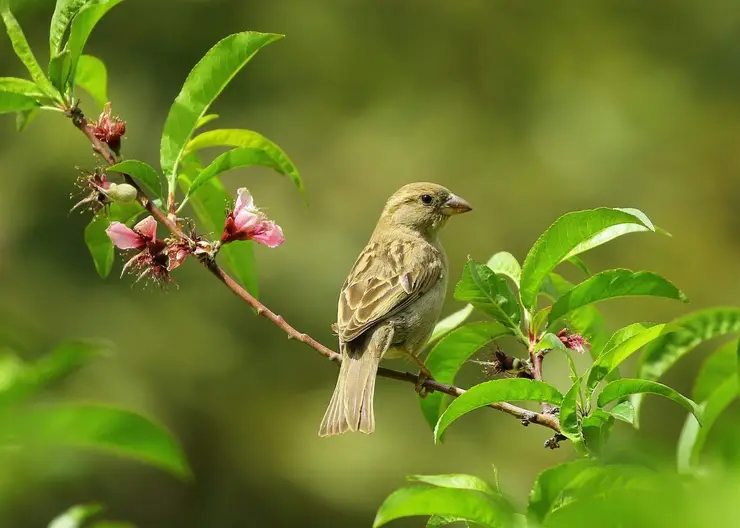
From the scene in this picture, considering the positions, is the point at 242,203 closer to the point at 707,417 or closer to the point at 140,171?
the point at 140,171

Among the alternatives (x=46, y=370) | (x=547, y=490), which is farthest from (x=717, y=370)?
(x=46, y=370)

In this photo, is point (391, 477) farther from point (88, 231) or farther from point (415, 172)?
point (88, 231)

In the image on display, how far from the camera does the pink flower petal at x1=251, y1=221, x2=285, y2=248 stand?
3.32 metres

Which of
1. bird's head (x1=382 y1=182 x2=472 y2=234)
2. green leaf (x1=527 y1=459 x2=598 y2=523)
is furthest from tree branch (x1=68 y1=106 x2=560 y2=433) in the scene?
bird's head (x1=382 y1=182 x2=472 y2=234)

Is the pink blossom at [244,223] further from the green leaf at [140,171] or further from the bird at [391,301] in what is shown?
the bird at [391,301]

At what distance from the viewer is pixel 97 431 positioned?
1.57 meters

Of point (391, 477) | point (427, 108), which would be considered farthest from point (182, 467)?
point (427, 108)

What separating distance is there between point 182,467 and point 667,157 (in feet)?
44.5

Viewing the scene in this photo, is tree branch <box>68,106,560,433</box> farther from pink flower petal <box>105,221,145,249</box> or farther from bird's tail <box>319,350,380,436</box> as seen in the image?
bird's tail <box>319,350,380,436</box>

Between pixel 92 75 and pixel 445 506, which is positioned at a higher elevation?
pixel 92 75

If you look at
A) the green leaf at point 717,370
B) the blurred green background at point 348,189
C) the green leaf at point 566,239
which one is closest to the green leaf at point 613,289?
the green leaf at point 566,239

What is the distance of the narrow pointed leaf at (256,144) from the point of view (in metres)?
3.41

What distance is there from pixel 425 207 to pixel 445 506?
3.97 metres

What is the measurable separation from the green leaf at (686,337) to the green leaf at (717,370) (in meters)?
0.06
